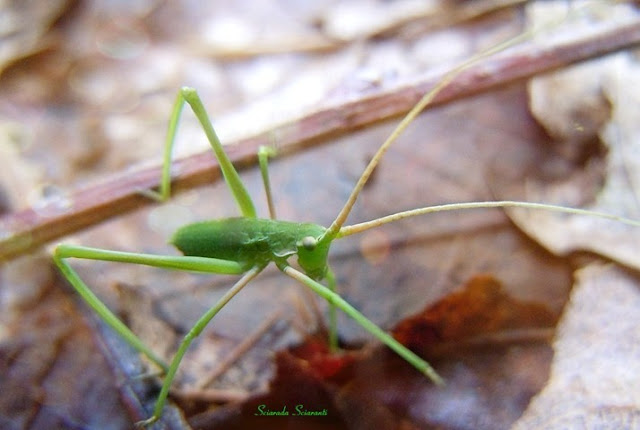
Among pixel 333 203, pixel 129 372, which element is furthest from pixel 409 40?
pixel 129 372

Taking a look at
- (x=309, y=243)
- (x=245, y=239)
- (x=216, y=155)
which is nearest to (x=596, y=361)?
(x=309, y=243)

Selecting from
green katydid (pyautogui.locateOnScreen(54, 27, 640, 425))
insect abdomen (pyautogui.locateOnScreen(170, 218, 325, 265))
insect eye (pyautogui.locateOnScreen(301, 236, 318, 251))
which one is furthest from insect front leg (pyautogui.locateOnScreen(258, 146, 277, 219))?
insect eye (pyautogui.locateOnScreen(301, 236, 318, 251))

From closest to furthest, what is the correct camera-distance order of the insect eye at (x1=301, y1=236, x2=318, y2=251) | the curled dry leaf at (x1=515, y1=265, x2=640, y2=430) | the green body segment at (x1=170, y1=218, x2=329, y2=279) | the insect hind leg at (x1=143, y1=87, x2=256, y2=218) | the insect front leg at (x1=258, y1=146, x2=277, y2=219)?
1. the curled dry leaf at (x1=515, y1=265, x2=640, y2=430)
2. the insect eye at (x1=301, y1=236, x2=318, y2=251)
3. the green body segment at (x1=170, y1=218, x2=329, y2=279)
4. the insect hind leg at (x1=143, y1=87, x2=256, y2=218)
5. the insect front leg at (x1=258, y1=146, x2=277, y2=219)

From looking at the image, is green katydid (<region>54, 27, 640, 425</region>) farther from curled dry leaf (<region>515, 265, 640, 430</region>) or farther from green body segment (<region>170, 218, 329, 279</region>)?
curled dry leaf (<region>515, 265, 640, 430</region>)

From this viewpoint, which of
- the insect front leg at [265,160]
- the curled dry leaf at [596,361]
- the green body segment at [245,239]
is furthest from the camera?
the insect front leg at [265,160]

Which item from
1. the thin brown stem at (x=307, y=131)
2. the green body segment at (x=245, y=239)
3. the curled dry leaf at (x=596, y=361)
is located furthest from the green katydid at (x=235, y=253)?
the curled dry leaf at (x=596, y=361)

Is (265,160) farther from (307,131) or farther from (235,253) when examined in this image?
(235,253)

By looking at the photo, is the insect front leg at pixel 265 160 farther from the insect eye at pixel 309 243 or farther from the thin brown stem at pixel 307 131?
the insect eye at pixel 309 243
